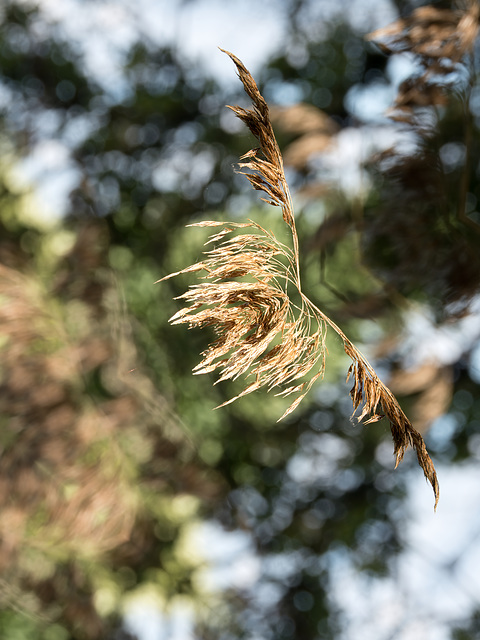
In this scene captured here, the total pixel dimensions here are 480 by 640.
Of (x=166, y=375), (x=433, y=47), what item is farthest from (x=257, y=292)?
(x=166, y=375)

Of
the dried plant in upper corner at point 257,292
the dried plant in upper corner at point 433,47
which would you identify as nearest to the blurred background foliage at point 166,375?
the dried plant in upper corner at point 433,47

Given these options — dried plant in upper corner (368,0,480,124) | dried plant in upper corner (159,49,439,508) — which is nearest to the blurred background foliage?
dried plant in upper corner (368,0,480,124)

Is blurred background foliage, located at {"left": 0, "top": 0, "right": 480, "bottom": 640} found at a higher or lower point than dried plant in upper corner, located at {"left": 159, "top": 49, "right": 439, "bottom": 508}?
lower

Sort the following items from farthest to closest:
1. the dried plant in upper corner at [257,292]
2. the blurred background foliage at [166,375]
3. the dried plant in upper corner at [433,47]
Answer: the blurred background foliage at [166,375], the dried plant in upper corner at [433,47], the dried plant in upper corner at [257,292]

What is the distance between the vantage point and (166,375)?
63.1 inches

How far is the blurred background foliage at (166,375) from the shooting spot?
138cm

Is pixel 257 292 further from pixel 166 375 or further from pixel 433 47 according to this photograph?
pixel 166 375

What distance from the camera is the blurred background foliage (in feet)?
4.53

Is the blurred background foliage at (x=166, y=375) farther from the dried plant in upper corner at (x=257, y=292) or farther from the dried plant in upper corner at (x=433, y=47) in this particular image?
the dried plant in upper corner at (x=257, y=292)

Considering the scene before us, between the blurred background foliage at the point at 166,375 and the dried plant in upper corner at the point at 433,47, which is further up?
the dried plant in upper corner at the point at 433,47

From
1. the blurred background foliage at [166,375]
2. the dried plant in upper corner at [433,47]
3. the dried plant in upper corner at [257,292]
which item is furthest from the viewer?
the blurred background foliage at [166,375]

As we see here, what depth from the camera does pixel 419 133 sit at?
1.21 metres

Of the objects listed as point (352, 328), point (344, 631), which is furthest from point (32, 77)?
point (344, 631)

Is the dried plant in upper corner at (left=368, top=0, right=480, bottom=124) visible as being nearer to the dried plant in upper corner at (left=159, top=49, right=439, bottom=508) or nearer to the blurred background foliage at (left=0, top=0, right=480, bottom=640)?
the blurred background foliage at (left=0, top=0, right=480, bottom=640)
